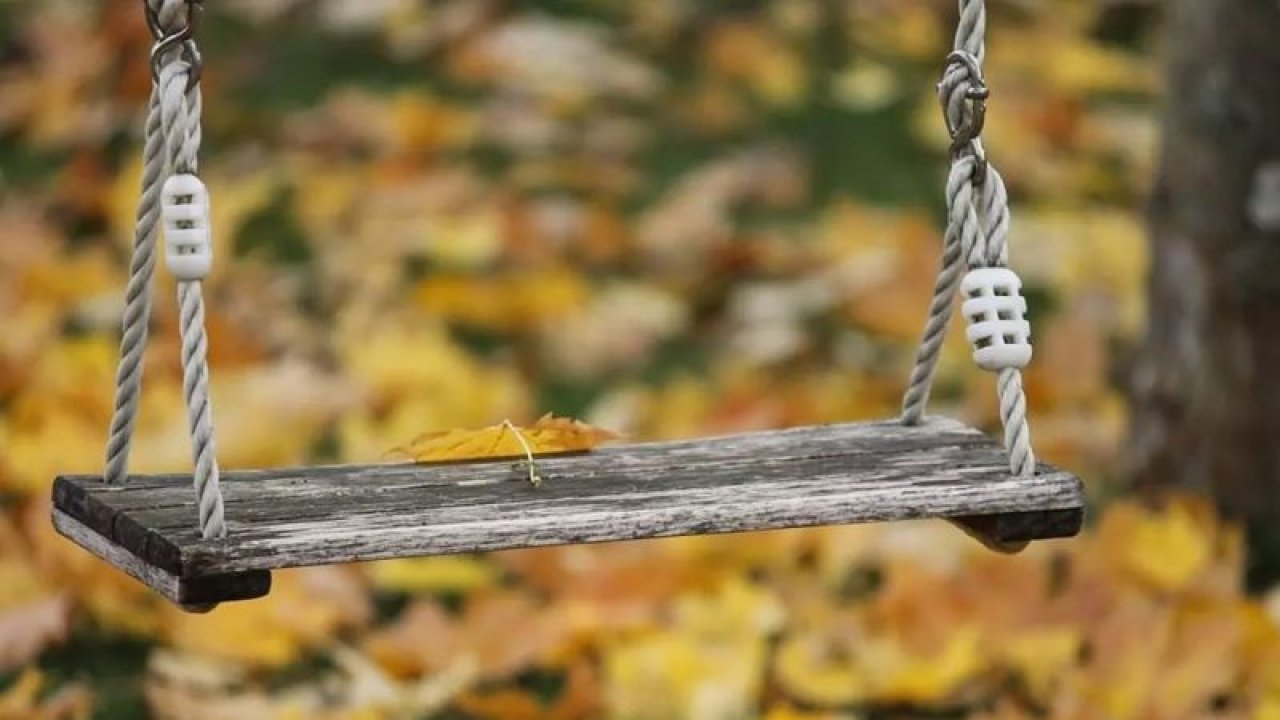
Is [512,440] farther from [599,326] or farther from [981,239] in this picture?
[599,326]

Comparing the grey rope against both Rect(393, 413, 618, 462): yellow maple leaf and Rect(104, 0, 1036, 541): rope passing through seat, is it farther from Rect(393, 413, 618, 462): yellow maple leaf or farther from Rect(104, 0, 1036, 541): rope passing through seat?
Rect(393, 413, 618, 462): yellow maple leaf

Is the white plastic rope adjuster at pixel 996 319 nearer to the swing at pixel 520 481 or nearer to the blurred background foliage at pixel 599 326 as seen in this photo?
the swing at pixel 520 481

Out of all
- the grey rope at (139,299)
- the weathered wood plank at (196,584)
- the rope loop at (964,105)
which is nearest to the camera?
the weathered wood plank at (196,584)

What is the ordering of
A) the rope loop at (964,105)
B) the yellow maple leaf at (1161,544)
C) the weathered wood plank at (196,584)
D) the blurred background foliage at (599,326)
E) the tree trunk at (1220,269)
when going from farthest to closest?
the tree trunk at (1220,269) < the yellow maple leaf at (1161,544) < the blurred background foliage at (599,326) < the rope loop at (964,105) < the weathered wood plank at (196,584)

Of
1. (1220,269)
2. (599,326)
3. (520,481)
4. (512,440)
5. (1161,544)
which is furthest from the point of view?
(599,326)

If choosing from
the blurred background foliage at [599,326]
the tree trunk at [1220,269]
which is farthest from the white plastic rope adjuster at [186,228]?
the tree trunk at [1220,269]

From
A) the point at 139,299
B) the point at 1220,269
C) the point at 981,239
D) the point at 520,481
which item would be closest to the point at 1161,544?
the point at 1220,269

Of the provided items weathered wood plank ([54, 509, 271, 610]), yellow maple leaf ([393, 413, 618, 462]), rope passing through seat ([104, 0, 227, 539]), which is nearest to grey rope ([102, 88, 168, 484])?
rope passing through seat ([104, 0, 227, 539])
